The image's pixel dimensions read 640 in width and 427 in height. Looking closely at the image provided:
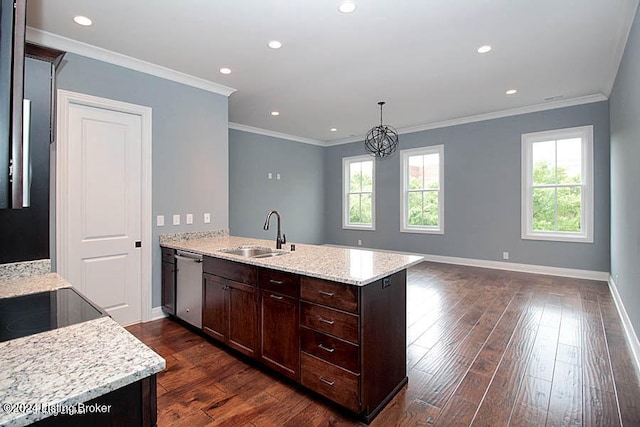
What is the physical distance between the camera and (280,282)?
2.24 m

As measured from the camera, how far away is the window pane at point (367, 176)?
306 inches

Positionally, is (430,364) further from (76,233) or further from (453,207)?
(453,207)

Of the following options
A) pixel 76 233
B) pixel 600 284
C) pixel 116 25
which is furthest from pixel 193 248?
pixel 600 284

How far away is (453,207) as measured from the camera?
253 inches

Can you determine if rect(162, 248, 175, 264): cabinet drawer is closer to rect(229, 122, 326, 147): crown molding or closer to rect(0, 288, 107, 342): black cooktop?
rect(0, 288, 107, 342): black cooktop

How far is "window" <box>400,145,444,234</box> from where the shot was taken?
662cm

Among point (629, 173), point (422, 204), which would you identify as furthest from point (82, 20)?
point (422, 204)

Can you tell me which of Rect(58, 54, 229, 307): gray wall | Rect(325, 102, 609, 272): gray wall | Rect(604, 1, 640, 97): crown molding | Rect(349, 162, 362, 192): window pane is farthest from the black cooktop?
Rect(349, 162, 362, 192): window pane

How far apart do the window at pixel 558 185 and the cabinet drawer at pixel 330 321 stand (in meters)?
5.05

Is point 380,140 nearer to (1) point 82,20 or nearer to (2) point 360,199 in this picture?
(2) point 360,199

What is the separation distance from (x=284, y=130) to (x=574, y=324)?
19.3 feet

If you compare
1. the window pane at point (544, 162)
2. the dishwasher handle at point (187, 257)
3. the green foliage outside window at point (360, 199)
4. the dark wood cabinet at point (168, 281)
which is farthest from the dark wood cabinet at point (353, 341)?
the green foliage outside window at point (360, 199)

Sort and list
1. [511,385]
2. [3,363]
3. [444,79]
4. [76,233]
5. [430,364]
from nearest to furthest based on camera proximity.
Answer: [3,363]
[511,385]
[430,364]
[76,233]
[444,79]

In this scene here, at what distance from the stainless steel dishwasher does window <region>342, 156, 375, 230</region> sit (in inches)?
202
